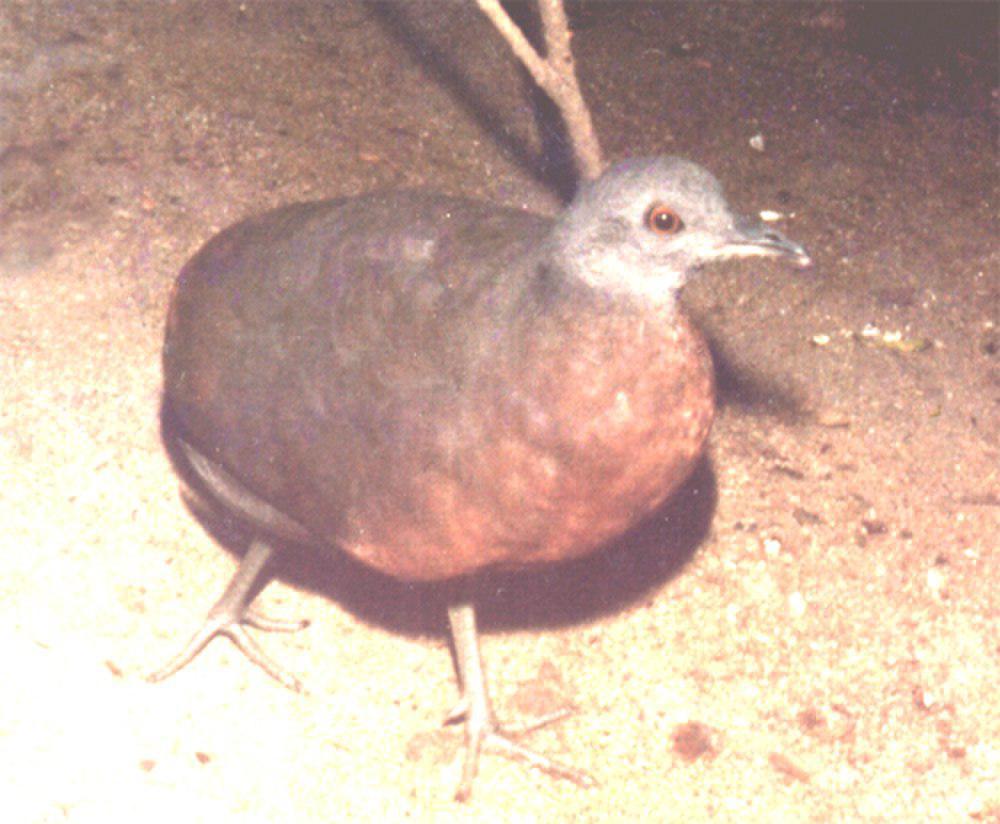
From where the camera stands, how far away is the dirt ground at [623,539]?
2768 mm

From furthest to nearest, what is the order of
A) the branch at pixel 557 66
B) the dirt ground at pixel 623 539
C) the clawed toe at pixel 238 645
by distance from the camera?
the branch at pixel 557 66
the clawed toe at pixel 238 645
the dirt ground at pixel 623 539

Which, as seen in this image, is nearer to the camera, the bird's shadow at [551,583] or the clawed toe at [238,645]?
the clawed toe at [238,645]

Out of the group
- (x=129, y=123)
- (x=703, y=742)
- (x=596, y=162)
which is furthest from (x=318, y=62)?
(x=703, y=742)

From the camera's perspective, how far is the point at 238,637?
3.02 m

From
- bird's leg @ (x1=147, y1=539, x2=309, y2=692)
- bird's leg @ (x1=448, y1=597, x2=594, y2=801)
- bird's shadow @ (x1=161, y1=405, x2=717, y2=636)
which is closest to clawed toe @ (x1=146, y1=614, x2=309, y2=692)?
bird's leg @ (x1=147, y1=539, x2=309, y2=692)

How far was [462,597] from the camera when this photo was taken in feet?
9.19

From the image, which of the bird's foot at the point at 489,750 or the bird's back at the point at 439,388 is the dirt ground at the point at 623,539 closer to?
the bird's foot at the point at 489,750

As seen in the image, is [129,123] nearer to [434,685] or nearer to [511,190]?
[511,190]

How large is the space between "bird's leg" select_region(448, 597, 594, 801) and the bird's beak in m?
1.00

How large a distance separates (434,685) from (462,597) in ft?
1.02

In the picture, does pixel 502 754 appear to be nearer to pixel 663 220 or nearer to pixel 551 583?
pixel 551 583

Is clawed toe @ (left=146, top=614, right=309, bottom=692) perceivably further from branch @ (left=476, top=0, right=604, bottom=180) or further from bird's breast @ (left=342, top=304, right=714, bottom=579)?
branch @ (left=476, top=0, right=604, bottom=180)

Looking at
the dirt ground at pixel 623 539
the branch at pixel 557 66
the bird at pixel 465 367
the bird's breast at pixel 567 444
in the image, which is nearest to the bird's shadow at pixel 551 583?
the dirt ground at pixel 623 539

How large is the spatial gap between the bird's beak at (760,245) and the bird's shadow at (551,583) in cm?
91
